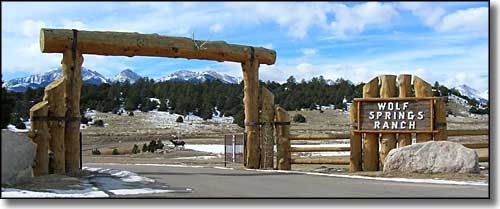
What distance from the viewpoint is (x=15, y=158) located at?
10.3 metres

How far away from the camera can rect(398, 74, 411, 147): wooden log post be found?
15047 millimetres

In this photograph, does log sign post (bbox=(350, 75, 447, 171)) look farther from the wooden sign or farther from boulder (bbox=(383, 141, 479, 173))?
boulder (bbox=(383, 141, 479, 173))

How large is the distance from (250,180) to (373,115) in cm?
410

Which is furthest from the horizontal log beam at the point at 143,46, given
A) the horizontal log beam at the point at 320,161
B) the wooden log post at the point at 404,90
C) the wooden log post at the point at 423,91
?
the wooden log post at the point at 423,91

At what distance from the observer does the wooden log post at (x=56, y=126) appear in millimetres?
13328

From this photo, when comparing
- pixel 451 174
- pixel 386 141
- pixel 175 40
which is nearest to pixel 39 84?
pixel 175 40

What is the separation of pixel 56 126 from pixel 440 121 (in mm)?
8522

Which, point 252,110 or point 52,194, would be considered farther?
point 252,110

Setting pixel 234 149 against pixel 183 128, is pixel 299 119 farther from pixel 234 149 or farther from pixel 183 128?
pixel 234 149

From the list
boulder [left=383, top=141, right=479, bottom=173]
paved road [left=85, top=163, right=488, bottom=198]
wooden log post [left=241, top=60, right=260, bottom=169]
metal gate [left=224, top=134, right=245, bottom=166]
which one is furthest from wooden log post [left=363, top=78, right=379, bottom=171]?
metal gate [left=224, top=134, right=245, bottom=166]

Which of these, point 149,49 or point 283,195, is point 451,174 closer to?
point 283,195

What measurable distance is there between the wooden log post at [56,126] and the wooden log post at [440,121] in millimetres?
8333

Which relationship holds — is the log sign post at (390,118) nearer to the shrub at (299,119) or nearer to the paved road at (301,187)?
the paved road at (301,187)

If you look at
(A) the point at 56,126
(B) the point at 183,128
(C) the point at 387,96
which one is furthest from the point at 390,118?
(B) the point at 183,128
